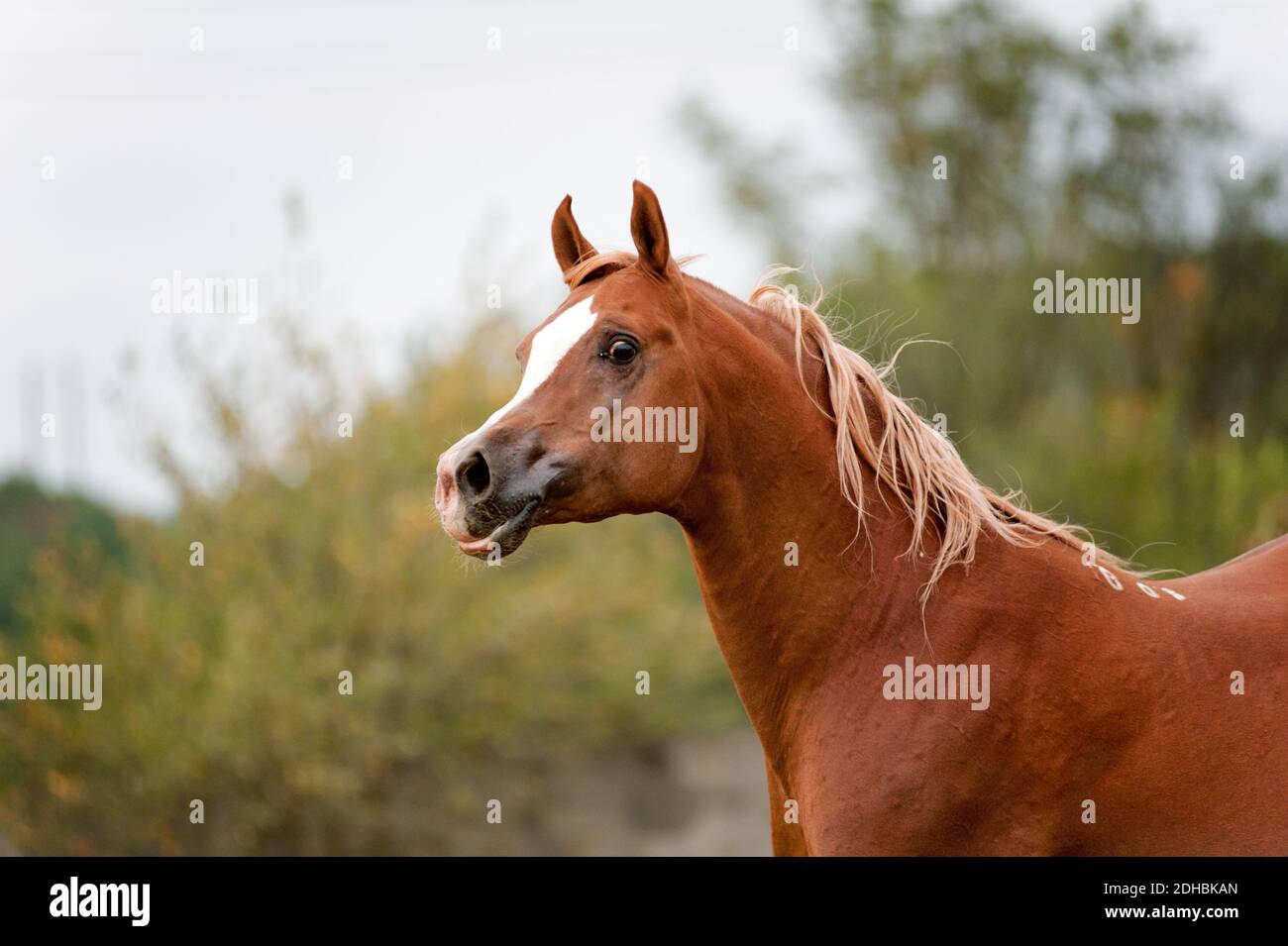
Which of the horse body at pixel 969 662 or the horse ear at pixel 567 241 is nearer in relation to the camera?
the horse body at pixel 969 662

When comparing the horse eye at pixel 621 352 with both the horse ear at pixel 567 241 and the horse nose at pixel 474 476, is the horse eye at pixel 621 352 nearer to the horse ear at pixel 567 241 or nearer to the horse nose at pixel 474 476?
the horse nose at pixel 474 476

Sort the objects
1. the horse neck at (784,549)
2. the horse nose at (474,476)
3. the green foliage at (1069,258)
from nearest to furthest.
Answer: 1. the horse nose at (474,476)
2. the horse neck at (784,549)
3. the green foliage at (1069,258)

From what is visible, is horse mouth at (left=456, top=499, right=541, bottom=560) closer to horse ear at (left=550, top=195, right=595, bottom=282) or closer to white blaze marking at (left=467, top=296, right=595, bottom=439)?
white blaze marking at (left=467, top=296, right=595, bottom=439)

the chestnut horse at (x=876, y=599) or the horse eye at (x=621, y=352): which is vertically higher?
the horse eye at (x=621, y=352)

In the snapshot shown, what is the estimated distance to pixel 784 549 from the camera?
3.41 meters

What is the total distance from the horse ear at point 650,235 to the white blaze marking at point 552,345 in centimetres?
20

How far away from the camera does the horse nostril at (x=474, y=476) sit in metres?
3.16

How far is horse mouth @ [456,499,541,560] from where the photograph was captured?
3186 millimetres
